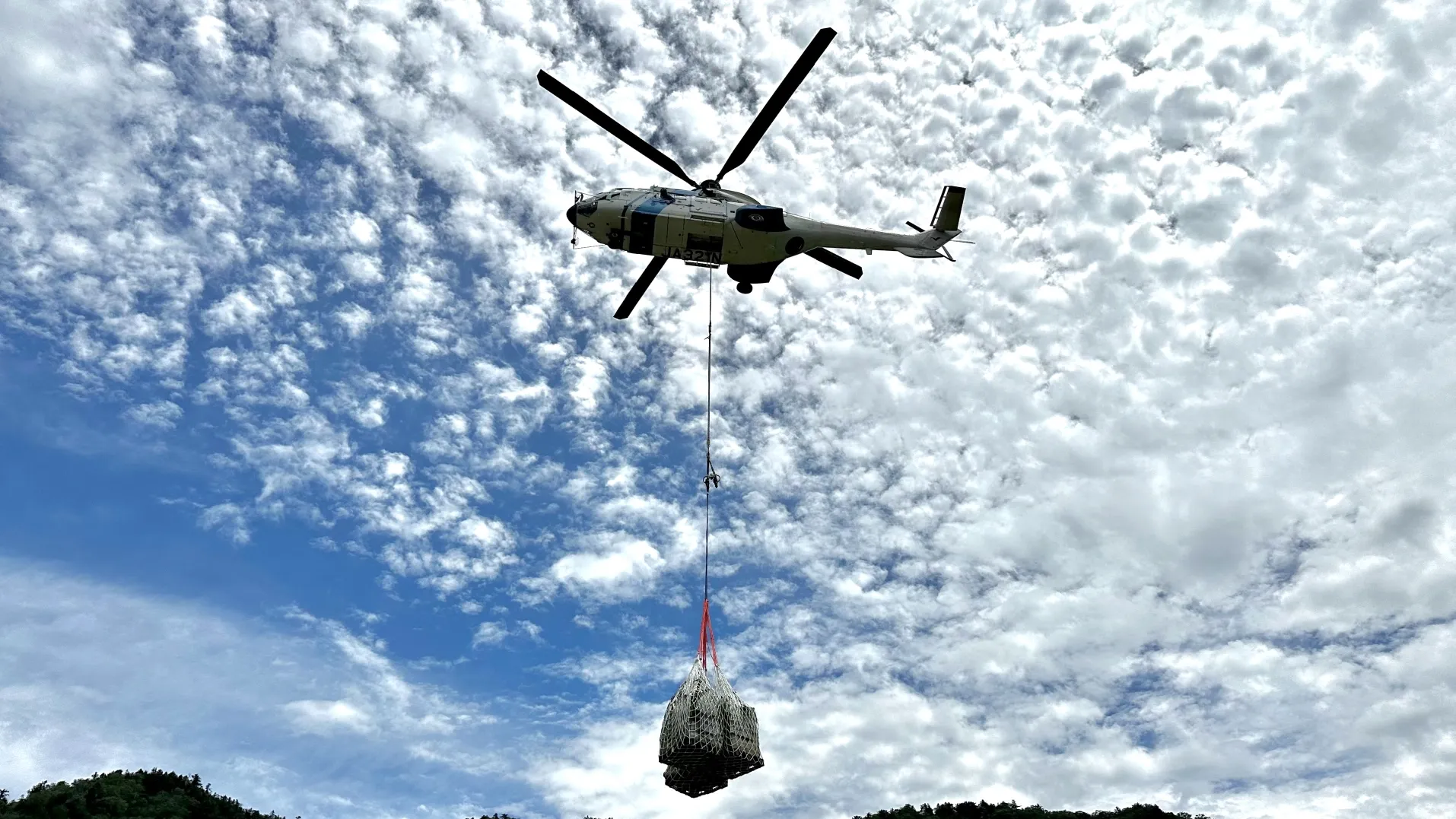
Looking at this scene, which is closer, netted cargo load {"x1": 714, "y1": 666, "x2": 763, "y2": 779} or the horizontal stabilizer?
netted cargo load {"x1": 714, "y1": 666, "x2": 763, "y2": 779}

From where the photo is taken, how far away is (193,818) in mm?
32875

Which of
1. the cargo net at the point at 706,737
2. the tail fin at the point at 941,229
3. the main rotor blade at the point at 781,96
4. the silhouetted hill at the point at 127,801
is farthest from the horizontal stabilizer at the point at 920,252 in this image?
the silhouetted hill at the point at 127,801

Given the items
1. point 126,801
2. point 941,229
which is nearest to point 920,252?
point 941,229

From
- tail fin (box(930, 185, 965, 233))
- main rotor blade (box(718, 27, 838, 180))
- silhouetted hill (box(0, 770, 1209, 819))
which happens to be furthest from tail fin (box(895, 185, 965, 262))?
silhouetted hill (box(0, 770, 1209, 819))

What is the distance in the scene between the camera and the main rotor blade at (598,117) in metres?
20.7

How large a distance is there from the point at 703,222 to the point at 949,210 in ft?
20.9

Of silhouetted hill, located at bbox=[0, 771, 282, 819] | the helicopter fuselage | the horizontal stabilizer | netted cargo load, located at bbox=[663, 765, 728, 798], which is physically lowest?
netted cargo load, located at bbox=[663, 765, 728, 798]

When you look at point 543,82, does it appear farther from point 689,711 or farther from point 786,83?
point 689,711

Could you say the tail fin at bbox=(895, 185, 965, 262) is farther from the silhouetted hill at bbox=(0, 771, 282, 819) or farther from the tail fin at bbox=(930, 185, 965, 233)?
the silhouetted hill at bbox=(0, 771, 282, 819)

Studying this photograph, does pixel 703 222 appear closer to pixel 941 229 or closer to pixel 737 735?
pixel 941 229

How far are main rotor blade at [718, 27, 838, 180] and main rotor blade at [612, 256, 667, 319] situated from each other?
256 centimetres

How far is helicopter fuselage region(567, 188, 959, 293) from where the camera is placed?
70.5 feet

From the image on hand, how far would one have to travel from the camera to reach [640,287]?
23.5 m

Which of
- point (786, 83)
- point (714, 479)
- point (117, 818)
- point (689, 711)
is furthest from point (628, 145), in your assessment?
point (117, 818)
